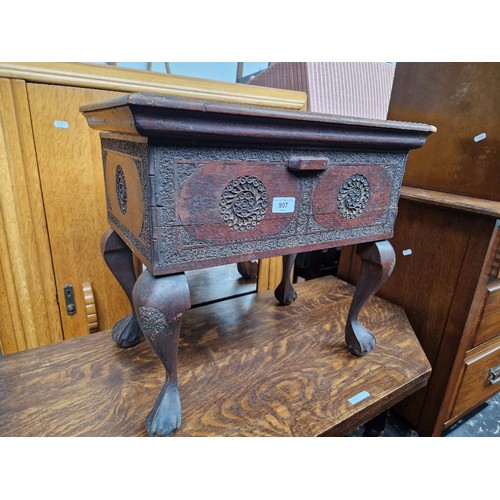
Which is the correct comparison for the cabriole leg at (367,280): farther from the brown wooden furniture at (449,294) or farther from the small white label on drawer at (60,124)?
the small white label on drawer at (60,124)

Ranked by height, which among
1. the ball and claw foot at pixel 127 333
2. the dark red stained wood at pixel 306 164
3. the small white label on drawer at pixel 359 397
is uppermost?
the dark red stained wood at pixel 306 164

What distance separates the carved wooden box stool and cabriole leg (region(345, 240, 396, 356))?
0.08 metres

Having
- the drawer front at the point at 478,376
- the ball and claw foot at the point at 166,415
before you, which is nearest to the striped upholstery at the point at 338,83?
the drawer front at the point at 478,376

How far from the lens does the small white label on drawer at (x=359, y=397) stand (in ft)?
2.46

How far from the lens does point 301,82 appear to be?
4.48 feet

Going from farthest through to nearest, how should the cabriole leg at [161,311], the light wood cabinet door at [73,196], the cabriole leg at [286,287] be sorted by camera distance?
the cabriole leg at [286,287] → the light wood cabinet door at [73,196] → the cabriole leg at [161,311]

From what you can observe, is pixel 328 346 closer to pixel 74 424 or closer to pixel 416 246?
pixel 416 246

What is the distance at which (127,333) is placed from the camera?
0.89 m

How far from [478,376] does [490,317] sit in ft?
0.72

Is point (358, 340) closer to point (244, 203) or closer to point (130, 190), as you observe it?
point (244, 203)

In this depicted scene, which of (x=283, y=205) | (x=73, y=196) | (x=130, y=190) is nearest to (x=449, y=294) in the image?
(x=283, y=205)

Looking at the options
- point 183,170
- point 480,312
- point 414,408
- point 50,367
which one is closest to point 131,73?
point 183,170

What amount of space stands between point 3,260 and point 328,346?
3.27ft

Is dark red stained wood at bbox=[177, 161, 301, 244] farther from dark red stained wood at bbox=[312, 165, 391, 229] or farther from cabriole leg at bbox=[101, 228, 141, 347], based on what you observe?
cabriole leg at bbox=[101, 228, 141, 347]
